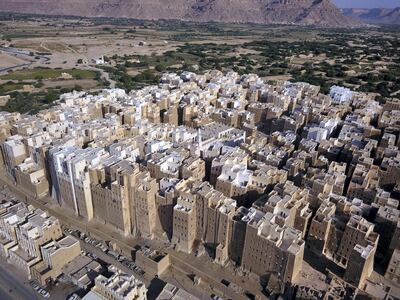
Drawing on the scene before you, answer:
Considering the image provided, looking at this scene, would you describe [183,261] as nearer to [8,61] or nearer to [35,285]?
[35,285]

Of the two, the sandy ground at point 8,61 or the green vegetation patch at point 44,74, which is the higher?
the green vegetation patch at point 44,74

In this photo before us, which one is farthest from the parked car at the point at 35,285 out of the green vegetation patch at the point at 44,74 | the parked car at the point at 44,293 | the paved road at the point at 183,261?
the green vegetation patch at the point at 44,74

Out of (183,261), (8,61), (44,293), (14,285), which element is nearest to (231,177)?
(183,261)

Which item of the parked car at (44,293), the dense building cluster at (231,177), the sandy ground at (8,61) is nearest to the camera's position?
Result: the parked car at (44,293)

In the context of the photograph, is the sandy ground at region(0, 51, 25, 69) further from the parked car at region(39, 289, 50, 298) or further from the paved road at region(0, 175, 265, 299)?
the parked car at region(39, 289, 50, 298)

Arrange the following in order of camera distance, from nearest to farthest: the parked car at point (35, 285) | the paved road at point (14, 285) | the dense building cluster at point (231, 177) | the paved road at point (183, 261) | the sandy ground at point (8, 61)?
1. the paved road at point (14, 285)
2. the parked car at point (35, 285)
3. the paved road at point (183, 261)
4. the dense building cluster at point (231, 177)
5. the sandy ground at point (8, 61)

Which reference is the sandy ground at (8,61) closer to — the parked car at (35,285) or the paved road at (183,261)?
the paved road at (183,261)
